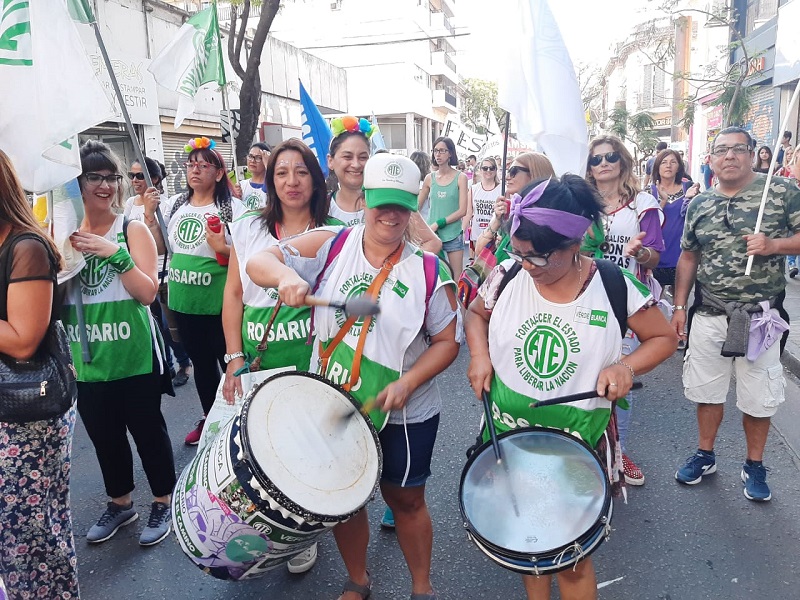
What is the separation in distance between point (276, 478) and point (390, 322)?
2.29ft

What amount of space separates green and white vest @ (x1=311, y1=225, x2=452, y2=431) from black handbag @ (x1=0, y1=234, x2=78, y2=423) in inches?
38.7

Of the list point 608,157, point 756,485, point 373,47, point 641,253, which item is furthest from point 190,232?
point 373,47

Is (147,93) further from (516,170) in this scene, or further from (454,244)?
(516,170)

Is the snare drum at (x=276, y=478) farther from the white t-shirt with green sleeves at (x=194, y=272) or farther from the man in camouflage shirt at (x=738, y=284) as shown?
the man in camouflage shirt at (x=738, y=284)

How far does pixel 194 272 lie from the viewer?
4.17m

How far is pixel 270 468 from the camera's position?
200cm

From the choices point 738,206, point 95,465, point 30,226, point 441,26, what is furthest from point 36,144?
point 441,26

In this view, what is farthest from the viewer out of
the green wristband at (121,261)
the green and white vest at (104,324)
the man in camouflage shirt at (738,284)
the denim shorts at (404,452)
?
the man in camouflage shirt at (738,284)

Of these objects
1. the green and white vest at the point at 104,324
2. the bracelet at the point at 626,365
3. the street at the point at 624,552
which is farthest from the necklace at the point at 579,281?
the green and white vest at the point at 104,324

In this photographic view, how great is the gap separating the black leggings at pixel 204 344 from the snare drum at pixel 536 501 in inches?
97.8

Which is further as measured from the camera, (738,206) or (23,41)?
(738,206)

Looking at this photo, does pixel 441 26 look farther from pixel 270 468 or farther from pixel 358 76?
pixel 270 468

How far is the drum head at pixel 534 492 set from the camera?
6.59 ft

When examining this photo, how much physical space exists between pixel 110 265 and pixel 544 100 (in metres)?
2.36
